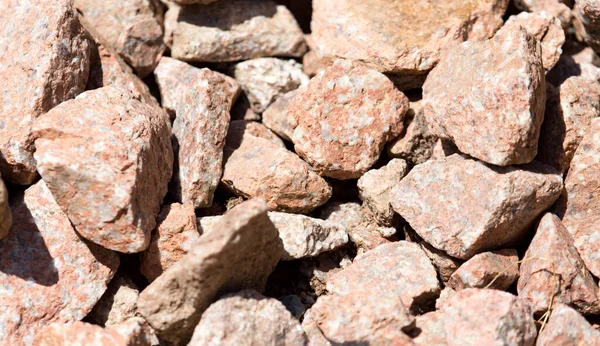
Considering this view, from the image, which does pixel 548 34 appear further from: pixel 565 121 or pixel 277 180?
pixel 277 180

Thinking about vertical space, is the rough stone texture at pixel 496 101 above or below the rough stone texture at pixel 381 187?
above

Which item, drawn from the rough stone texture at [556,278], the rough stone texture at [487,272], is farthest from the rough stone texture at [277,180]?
the rough stone texture at [556,278]

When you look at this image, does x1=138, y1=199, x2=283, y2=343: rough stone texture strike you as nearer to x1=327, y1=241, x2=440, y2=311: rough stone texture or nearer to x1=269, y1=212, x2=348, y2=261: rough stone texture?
x1=269, y1=212, x2=348, y2=261: rough stone texture

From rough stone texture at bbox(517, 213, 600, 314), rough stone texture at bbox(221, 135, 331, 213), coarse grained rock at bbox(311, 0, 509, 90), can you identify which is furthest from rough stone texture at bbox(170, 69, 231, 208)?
rough stone texture at bbox(517, 213, 600, 314)

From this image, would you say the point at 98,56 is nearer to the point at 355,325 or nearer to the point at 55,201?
the point at 55,201

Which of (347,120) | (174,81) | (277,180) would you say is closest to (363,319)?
(277,180)

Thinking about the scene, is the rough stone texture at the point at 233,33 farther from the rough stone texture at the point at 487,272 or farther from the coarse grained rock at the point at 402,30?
the rough stone texture at the point at 487,272
